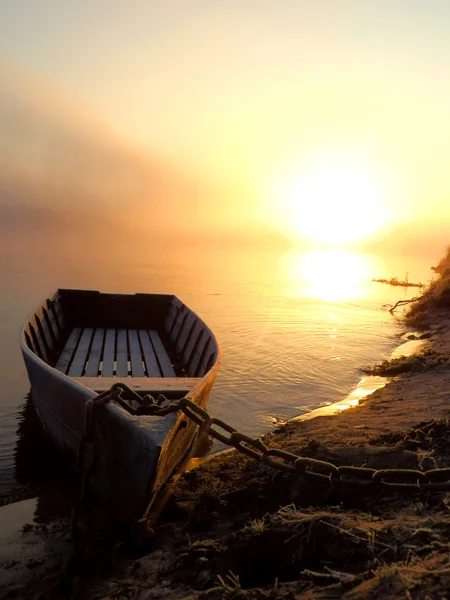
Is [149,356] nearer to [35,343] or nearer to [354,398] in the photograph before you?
[35,343]

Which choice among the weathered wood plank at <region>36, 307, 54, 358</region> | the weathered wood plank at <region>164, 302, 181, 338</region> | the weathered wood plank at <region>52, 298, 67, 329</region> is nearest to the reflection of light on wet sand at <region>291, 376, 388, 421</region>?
the weathered wood plank at <region>164, 302, 181, 338</region>

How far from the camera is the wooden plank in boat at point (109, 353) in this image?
762 cm

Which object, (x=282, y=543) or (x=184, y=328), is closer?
(x=282, y=543)

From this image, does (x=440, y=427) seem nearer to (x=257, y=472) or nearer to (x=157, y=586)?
(x=257, y=472)

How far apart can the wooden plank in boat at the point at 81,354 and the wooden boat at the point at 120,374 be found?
2 cm

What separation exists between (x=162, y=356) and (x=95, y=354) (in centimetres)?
123

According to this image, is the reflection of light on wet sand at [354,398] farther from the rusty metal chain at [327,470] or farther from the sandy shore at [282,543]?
the rusty metal chain at [327,470]

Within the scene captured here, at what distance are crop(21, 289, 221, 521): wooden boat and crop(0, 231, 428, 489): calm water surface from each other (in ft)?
3.50

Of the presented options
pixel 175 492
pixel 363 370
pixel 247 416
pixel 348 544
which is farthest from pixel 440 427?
pixel 363 370

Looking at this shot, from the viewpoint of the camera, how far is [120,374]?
756cm

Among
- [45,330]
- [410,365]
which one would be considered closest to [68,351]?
[45,330]

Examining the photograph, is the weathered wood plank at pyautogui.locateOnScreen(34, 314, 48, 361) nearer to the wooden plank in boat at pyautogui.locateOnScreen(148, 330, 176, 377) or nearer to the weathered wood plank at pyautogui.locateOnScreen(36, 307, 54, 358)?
the weathered wood plank at pyautogui.locateOnScreen(36, 307, 54, 358)

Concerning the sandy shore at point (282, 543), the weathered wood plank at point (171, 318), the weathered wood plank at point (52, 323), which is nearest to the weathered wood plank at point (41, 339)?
the weathered wood plank at point (52, 323)

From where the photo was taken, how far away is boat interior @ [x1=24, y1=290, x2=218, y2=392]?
7.38 metres
